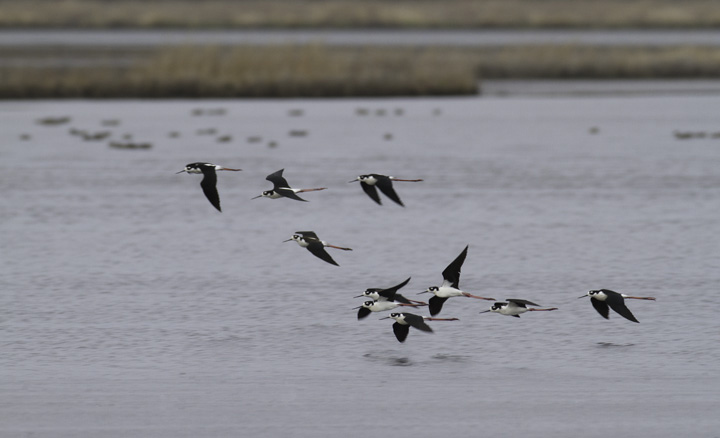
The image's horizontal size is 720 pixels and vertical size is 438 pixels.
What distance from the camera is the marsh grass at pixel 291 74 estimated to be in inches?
1443

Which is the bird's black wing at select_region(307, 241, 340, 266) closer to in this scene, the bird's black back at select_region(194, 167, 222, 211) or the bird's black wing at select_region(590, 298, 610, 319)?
the bird's black back at select_region(194, 167, 222, 211)

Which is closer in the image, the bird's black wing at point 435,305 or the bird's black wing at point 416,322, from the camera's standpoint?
the bird's black wing at point 416,322

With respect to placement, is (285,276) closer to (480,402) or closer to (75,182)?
(480,402)

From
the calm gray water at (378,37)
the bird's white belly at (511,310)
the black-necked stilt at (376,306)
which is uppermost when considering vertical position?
the calm gray water at (378,37)

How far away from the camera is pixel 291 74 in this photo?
37.6 metres

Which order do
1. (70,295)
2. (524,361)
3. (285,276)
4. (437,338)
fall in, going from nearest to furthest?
1. (524,361)
2. (437,338)
3. (70,295)
4. (285,276)

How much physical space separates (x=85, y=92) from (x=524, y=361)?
2929 cm

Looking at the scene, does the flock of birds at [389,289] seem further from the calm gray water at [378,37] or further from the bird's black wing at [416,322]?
the calm gray water at [378,37]

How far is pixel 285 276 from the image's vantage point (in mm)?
13148

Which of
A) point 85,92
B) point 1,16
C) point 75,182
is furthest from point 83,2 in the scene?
point 75,182

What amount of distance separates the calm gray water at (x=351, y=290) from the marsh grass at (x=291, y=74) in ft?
37.0

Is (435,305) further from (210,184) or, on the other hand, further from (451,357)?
(210,184)

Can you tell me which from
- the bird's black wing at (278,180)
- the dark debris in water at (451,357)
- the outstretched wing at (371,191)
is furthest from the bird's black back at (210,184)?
the dark debris in water at (451,357)

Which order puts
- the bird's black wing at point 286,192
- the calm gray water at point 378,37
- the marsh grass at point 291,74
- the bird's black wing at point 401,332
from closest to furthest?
the bird's black wing at point 286,192, the bird's black wing at point 401,332, the marsh grass at point 291,74, the calm gray water at point 378,37
